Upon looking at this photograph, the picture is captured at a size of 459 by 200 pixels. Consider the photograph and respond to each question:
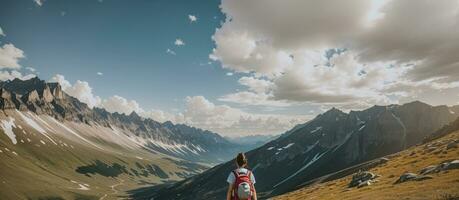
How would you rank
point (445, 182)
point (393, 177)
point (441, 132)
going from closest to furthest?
1. point (445, 182)
2. point (393, 177)
3. point (441, 132)

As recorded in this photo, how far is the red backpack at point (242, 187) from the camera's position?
13.9 metres

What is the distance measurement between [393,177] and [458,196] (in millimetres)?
33119

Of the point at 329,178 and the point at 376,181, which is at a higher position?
the point at 376,181

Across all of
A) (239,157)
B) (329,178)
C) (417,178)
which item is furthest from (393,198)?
(329,178)

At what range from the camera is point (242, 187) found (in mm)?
13867

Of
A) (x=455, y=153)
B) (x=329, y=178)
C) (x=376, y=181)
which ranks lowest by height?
(x=329, y=178)

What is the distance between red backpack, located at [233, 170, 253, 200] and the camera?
13864mm

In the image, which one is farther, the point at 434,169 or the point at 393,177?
the point at 393,177

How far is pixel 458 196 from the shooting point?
24781mm

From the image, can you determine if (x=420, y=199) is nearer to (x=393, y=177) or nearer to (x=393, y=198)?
(x=393, y=198)

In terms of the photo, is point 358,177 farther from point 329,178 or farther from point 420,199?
point 329,178

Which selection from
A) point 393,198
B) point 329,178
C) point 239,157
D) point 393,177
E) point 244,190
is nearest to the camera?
point 244,190

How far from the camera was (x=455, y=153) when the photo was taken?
6306cm

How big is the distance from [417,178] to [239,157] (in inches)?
1496
